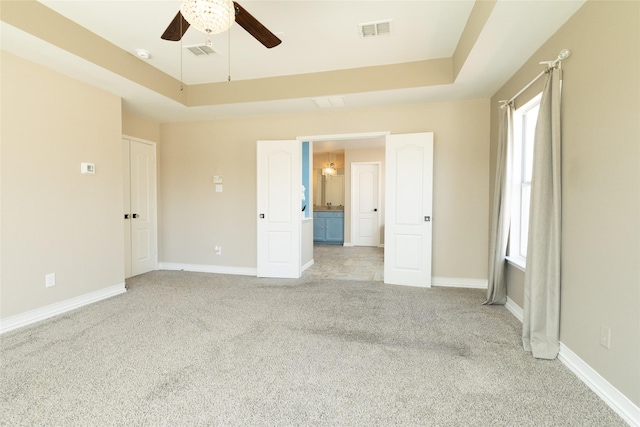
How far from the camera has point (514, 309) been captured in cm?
312

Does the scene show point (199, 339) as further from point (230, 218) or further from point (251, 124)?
point (251, 124)

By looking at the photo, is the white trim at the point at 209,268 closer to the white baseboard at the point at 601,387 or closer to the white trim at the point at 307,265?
the white trim at the point at 307,265

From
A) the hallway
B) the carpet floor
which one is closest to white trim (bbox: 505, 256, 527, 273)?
the carpet floor

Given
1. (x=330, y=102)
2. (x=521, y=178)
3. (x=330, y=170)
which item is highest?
(x=330, y=102)

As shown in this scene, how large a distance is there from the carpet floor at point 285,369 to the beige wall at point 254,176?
4.00 feet

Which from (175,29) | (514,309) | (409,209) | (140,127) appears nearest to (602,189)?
(514,309)

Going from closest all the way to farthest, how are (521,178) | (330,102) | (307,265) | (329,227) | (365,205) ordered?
1. (521,178)
2. (330,102)
3. (307,265)
4. (365,205)
5. (329,227)

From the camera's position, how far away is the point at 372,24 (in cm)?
282

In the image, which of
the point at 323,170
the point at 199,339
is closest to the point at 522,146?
the point at 199,339

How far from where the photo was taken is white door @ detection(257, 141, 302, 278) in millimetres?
4613

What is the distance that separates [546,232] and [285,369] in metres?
2.22

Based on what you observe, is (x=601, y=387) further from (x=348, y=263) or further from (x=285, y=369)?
(x=348, y=263)

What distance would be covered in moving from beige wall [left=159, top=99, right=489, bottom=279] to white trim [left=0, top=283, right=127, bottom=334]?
1.50 meters

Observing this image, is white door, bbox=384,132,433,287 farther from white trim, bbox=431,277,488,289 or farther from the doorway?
white trim, bbox=431,277,488,289
